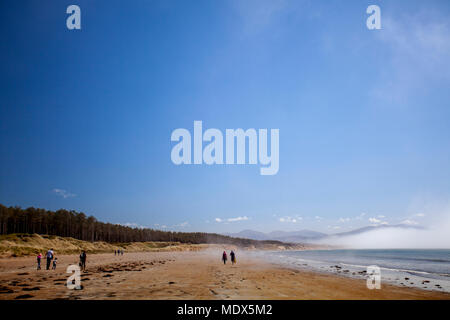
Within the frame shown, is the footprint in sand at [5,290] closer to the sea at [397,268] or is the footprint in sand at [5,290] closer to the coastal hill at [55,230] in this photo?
the sea at [397,268]

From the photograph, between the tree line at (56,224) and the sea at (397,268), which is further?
the tree line at (56,224)

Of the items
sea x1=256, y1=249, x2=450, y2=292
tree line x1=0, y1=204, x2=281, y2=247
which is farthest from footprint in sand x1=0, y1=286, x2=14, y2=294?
tree line x1=0, y1=204, x2=281, y2=247

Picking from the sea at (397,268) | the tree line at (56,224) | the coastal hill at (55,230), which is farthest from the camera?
the tree line at (56,224)

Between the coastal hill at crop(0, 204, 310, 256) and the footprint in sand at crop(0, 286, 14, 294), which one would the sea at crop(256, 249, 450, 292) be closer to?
the footprint in sand at crop(0, 286, 14, 294)

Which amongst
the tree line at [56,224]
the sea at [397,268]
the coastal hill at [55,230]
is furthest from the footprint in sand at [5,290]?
the tree line at [56,224]

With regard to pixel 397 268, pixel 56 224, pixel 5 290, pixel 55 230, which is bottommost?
pixel 55 230

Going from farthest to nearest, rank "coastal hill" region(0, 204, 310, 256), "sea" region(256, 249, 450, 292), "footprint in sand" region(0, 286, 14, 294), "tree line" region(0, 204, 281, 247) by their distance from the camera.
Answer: "tree line" region(0, 204, 281, 247), "coastal hill" region(0, 204, 310, 256), "sea" region(256, 249, 450, 292), "footprint in sand" region(0, 286, 14, 294)

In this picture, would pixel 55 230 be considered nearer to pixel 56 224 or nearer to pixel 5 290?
pixel 56 224

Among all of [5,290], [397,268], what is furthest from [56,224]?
[397,268]
